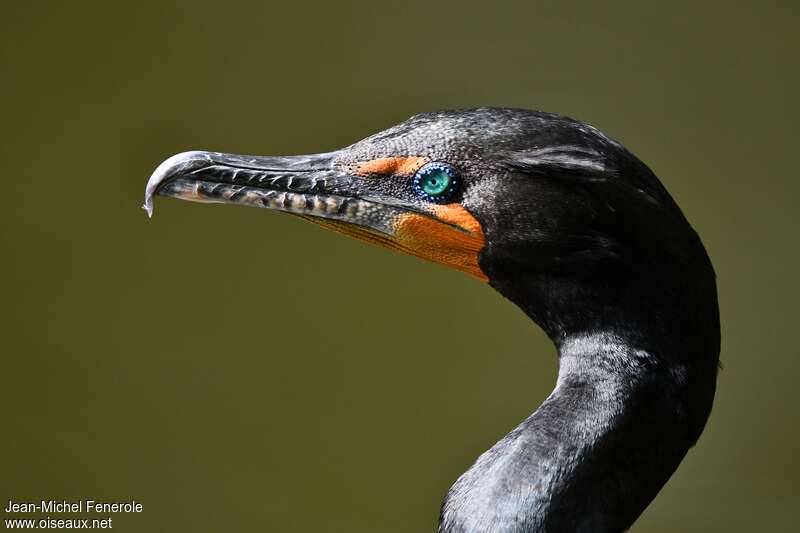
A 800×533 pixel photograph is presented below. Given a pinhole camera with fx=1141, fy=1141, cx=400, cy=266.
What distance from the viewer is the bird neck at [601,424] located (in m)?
1.79

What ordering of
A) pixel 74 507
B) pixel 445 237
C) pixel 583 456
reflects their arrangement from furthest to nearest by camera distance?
pixel 74 507, pixel 445 237, pixel 583 456

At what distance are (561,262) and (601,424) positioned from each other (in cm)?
26

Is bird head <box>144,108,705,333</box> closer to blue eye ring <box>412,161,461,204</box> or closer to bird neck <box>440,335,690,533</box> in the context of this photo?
blue eye ring <box>412,161,461,204</box>

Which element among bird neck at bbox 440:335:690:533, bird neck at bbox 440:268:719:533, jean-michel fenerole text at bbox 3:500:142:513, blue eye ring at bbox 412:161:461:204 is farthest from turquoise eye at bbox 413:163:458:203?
jean-michel fenerole text at bbox 3:500:142:513

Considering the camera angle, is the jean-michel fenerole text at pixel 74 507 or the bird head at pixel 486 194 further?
the jean-michel fenerole text at pixel 74 507

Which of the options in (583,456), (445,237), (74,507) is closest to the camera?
(583,456)

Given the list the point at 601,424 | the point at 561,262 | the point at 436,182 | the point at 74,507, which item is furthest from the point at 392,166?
the point at 74,507

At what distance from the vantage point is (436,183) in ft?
6.15

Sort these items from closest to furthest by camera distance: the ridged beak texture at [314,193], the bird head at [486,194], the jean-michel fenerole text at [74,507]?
the bird head at [486,194]
the ridged beak texture at [314,193]
the jean-michel fenerole text at [74,507]

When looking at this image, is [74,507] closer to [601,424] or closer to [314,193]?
[314,193]

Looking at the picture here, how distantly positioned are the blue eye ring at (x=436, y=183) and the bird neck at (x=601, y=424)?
215mm

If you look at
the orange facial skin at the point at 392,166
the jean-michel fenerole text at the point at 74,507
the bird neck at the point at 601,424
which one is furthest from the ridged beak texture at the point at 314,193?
the jean-michel fenerole text at the point at 74,507

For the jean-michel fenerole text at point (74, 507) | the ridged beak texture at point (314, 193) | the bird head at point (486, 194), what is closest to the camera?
the bird head at point (486, 194)

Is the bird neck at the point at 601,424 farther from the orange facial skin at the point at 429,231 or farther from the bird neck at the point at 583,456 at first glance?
the orange facial skin at the point at 429,231
